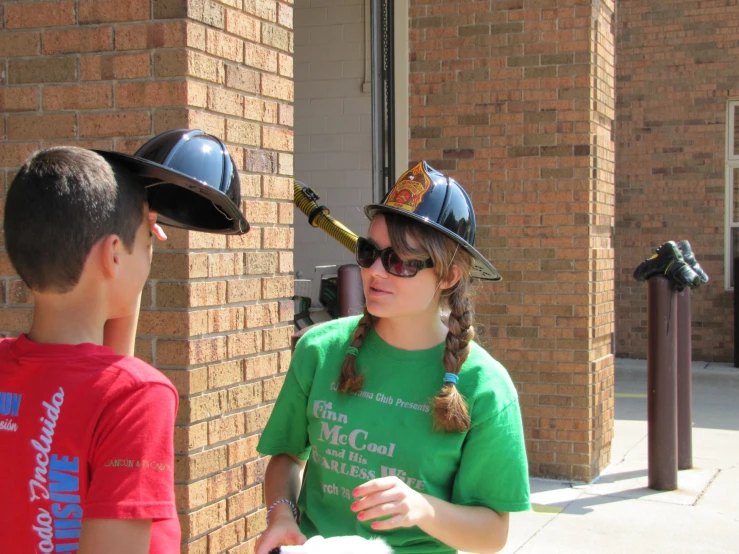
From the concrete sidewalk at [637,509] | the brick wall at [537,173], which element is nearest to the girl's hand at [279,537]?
the concrete sidewalk at [637,509]

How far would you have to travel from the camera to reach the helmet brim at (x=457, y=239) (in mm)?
2127

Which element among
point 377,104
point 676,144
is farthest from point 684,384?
point 676,144

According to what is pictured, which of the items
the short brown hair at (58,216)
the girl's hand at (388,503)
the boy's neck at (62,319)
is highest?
the short brown hair at (58,216)

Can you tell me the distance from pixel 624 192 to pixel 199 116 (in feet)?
34.2

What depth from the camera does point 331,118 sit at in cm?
740

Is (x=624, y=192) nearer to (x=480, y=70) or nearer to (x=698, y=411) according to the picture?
(x=698, y=411)

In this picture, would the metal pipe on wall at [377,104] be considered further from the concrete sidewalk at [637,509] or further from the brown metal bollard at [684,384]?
the concrete sidewalk at [637,509]

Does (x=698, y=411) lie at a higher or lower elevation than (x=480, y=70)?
lower

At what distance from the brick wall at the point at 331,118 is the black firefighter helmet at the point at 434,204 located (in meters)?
4.98

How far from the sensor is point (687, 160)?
12.1 metres

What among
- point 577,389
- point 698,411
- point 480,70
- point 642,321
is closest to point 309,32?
point 480,70

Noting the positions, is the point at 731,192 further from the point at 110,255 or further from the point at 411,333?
the point at 110,255

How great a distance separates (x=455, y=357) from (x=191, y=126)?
1305mm

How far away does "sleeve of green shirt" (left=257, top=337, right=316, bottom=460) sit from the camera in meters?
2.23
